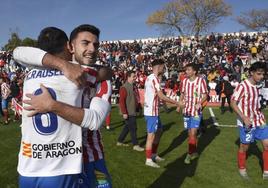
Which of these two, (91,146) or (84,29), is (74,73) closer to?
(84,29)

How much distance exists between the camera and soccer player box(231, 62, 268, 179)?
6.78 m

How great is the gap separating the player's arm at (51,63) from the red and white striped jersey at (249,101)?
5059 millimetres

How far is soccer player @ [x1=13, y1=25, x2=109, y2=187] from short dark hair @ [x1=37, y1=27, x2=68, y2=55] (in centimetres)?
10

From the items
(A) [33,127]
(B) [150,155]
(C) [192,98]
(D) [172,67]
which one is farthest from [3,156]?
(D) [172,67]

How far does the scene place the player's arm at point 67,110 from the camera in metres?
2.28

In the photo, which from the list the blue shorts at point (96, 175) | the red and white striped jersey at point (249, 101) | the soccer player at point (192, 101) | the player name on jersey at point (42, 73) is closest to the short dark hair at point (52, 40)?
the player name on jersey at point (42, 73)

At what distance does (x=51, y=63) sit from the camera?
94.1 inches

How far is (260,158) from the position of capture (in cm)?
842

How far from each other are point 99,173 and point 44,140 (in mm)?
781

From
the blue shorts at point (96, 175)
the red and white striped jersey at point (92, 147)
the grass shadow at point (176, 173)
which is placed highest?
the red and white striped jersey at point (92, 147)

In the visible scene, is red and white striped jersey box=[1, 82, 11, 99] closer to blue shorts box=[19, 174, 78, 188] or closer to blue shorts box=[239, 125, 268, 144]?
blue shorts box=[239, 125, 268, 144]

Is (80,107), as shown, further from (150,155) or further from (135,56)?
(135,56)

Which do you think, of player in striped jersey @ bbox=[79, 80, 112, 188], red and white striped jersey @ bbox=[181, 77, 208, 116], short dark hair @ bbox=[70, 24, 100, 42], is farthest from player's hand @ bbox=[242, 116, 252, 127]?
short dark hair @ bbox=[70, 24, 100, 42]

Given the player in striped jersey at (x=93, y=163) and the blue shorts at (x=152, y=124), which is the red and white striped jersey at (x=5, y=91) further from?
the player in striped jersey at (x=93, y=163)
